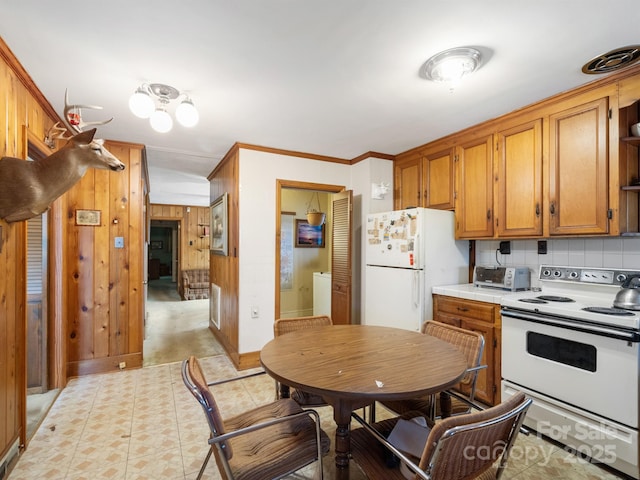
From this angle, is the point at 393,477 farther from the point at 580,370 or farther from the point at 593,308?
the point at 593,308

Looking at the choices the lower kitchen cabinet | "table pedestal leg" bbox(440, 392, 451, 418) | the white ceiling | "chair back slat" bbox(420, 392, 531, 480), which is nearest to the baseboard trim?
the white ceiling

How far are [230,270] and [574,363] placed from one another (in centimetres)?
317

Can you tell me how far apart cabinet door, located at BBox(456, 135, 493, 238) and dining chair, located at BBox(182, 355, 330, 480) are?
2.26 meters

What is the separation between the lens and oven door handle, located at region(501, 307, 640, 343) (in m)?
1.74

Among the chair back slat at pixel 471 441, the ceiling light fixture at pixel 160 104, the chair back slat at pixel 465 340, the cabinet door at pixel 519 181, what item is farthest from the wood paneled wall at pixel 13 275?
the cabinet door at pixel 519 181

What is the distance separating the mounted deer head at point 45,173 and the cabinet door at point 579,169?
310cm

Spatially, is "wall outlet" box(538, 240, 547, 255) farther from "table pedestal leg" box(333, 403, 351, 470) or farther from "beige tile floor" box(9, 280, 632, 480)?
"table pedestal leg" box(333, 403, 351, 470)

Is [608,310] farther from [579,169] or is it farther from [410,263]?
[410,263]

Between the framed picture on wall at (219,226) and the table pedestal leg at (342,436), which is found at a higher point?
the framed picture on wall at (219,226)

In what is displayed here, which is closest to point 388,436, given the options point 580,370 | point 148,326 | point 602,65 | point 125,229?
point 580,370

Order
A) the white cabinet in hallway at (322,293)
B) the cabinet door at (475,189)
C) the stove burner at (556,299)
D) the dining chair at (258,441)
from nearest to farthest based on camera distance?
the dining chair at (258,441), the stove burner at (556,299), the cabinet door at (475,189), the white cabinet in hallway at (322,293)

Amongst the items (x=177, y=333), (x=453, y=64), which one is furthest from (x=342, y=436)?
(x=177, y=333)

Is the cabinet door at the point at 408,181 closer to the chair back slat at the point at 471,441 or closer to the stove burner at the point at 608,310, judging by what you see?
the stove burner at the point at 608,310

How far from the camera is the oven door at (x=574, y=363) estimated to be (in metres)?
1.75
